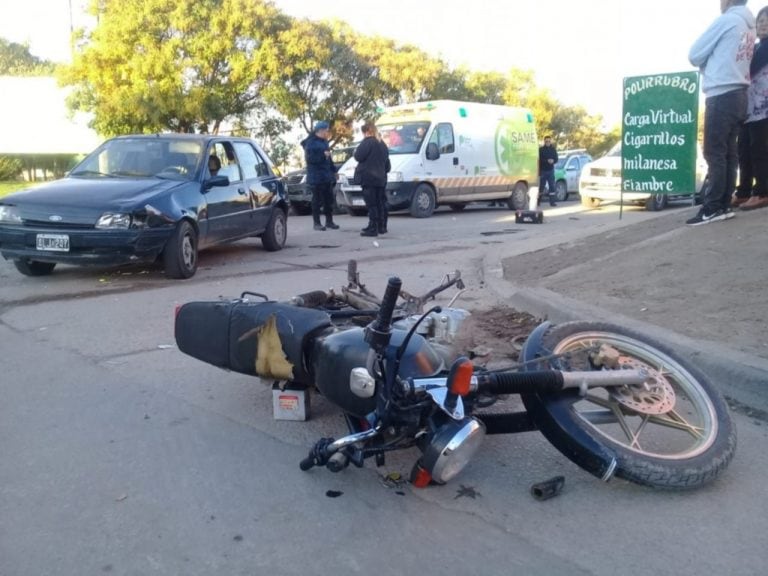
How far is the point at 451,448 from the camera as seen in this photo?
280cm

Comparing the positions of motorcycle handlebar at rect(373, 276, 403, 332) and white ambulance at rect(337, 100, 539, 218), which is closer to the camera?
motorcycle handlebar at rect(373, 276, 403, 332)

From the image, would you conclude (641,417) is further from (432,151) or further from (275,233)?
(432,151)

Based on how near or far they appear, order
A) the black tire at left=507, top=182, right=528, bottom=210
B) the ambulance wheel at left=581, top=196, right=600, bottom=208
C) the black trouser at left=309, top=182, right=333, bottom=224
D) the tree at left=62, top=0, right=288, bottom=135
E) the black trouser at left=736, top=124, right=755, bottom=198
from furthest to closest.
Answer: the tree at left=62, top=0, right=288, bottom=135, the black tire at left=507, top=182, right=528, bottom=210, the ambulance wheel at left=581, top=196, right=600, bottom=208, the black trouser at left=309, top=182, right=333, bottom=224, the black trouser at left=736, top=124, right=755, bottom=198

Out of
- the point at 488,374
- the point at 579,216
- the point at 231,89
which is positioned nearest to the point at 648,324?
the point at 488,374

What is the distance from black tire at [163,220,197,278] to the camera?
804 centimetres

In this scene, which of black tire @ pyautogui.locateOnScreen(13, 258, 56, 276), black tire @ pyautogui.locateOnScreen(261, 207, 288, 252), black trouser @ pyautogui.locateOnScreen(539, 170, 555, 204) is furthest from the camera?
black trouser @ pyautogui.locateOnScreen(539, 170, 555, 204)

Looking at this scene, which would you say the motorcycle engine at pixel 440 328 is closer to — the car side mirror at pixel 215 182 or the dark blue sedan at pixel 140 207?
the dark blue sedan at pixel 140 207

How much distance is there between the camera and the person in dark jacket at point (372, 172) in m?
12.9

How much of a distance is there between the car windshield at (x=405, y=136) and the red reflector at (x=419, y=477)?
15000 mm

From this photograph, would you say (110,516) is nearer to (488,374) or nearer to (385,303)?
(385,303)

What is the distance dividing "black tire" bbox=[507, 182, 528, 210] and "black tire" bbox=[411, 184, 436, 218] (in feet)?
11.9

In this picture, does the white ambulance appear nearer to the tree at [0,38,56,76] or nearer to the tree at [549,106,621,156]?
the tree at [549,106,621,156]

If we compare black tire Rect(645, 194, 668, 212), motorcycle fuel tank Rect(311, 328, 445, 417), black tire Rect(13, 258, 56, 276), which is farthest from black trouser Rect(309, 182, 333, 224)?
motorcycle fuel tank Rect(311, 328, 445, 417)

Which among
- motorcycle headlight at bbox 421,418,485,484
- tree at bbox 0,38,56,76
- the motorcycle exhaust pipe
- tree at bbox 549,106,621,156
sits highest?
tree at bbox 0,38,56,76
